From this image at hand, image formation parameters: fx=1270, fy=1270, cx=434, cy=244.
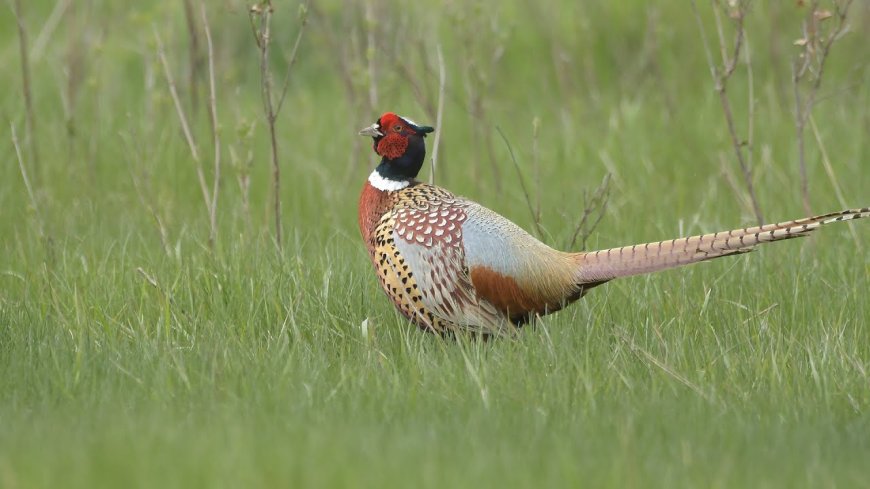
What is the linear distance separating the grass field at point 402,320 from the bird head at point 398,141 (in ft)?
A: 1.58

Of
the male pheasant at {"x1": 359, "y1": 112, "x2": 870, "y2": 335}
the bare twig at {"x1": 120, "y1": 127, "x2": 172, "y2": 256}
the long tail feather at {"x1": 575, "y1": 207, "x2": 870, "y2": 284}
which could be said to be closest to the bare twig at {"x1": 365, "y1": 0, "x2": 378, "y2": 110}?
the bare twig at {"x1": 120, "y1": 127, "x2": 172, "y2": 256}

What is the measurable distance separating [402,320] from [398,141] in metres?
0.66

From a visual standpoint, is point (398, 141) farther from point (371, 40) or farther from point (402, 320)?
point (371, 40)

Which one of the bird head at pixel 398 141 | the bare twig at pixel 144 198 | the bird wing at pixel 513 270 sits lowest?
the bare twig at pixel 144 198

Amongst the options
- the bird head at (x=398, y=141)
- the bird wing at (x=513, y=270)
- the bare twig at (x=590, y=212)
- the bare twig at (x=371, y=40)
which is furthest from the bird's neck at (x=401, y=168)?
the bare twig at (x=371, y=40)

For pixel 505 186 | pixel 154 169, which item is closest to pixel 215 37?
pixel 154 169

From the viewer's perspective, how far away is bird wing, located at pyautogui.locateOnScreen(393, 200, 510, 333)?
4305 millimetres

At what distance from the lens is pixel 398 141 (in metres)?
4.65

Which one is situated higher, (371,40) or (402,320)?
(371,40)

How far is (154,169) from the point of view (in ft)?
22.5

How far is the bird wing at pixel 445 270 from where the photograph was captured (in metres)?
4.30

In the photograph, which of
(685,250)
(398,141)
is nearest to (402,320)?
(398,141)

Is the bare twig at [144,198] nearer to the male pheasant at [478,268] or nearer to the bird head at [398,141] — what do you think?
the bird head at [398,141]

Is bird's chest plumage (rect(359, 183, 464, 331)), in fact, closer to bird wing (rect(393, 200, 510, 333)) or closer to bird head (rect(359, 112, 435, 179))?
bird wing (rect(393, 200, 510, 333))
